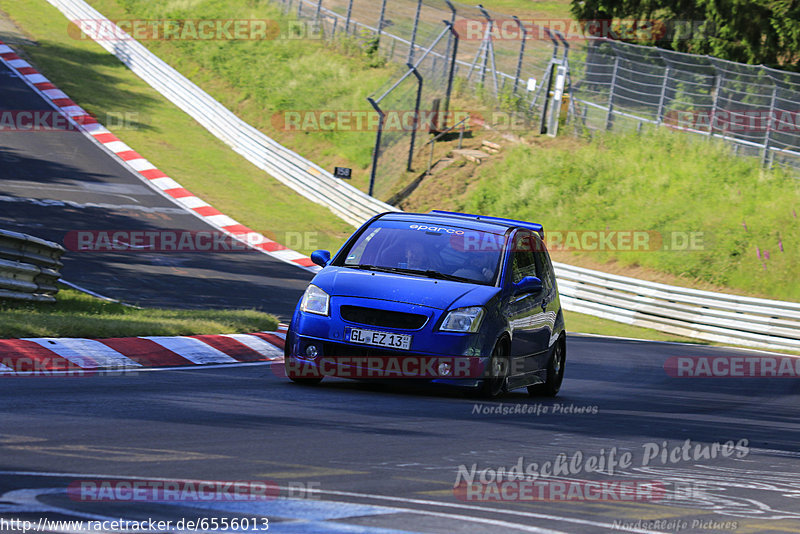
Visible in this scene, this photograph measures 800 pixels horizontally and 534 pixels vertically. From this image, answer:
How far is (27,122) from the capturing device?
99.8ft

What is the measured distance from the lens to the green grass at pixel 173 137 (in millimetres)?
28234

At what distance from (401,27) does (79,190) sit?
15267 millimetres

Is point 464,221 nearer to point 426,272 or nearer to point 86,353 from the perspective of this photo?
point 426,272

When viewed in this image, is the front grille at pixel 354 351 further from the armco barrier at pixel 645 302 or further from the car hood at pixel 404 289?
the armco barrier at pixel 645 302

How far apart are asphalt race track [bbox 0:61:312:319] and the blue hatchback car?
243 inches

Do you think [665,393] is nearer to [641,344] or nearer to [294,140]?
[641,344]

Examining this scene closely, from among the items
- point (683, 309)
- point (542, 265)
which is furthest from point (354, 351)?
point (683, 309)

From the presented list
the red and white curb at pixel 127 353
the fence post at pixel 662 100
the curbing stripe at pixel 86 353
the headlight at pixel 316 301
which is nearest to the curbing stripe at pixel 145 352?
the red and white curb at pixel 127 353

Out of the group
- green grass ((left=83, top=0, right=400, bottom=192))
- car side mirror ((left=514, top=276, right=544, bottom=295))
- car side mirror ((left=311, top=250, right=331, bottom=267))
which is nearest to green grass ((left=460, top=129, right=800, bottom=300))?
green grass ((left=83, top=0, right=400, bottom=192))

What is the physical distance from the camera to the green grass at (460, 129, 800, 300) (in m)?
25.4

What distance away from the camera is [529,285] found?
9.88 meters

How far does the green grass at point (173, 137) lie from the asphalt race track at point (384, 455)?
54.1 feet

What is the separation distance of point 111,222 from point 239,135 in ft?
39.8

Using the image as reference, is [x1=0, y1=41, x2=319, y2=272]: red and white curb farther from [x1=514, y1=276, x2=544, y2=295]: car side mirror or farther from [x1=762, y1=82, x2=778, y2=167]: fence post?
[x1=514, y1=276, x2=544, y2=295]: car side mirror
